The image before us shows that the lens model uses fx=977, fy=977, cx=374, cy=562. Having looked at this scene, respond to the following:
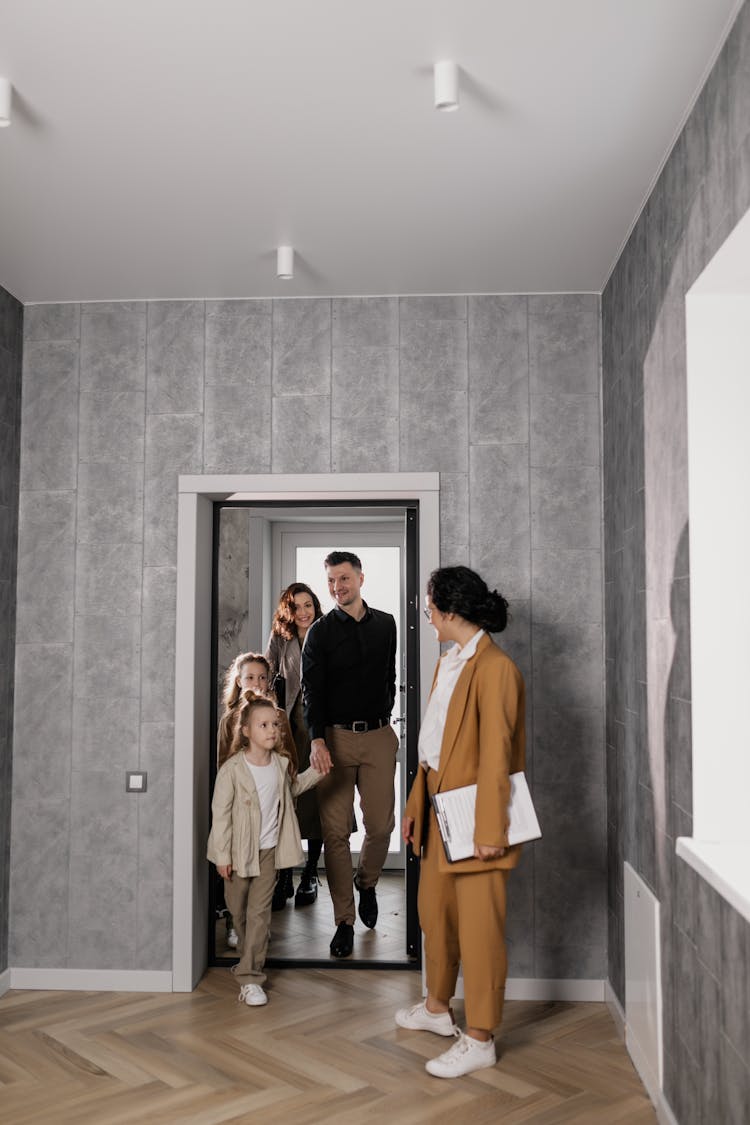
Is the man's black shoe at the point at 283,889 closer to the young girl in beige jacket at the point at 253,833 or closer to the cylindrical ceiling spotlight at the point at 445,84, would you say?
the young girl in beige jacket at the point at 253,833

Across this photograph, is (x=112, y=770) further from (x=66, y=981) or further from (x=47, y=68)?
(x=47, y=68)

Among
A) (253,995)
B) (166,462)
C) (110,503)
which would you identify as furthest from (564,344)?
(253,995)

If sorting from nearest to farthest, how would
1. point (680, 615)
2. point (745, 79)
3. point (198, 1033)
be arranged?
point (745, 79), point (680, 615), point (198, 1033)

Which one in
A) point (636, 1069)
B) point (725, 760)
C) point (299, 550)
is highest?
point (299, 550)

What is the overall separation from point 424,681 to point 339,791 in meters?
0.64

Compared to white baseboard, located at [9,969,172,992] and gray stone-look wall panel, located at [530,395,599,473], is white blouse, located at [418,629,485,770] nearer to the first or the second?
gray stone-look wall panel, located at [530,395,599,473]

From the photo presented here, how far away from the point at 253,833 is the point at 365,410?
165 centimetres

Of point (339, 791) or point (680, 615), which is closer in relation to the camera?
point (680, 615)

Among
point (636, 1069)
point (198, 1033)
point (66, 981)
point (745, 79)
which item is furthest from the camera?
point (66, 981)

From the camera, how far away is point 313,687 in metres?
3.98

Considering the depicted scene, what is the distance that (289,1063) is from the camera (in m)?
3.04

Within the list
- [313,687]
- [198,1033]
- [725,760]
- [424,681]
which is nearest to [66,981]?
[198,1033]

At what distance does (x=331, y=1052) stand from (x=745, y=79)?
9.59ft

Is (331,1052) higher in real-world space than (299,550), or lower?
lower
